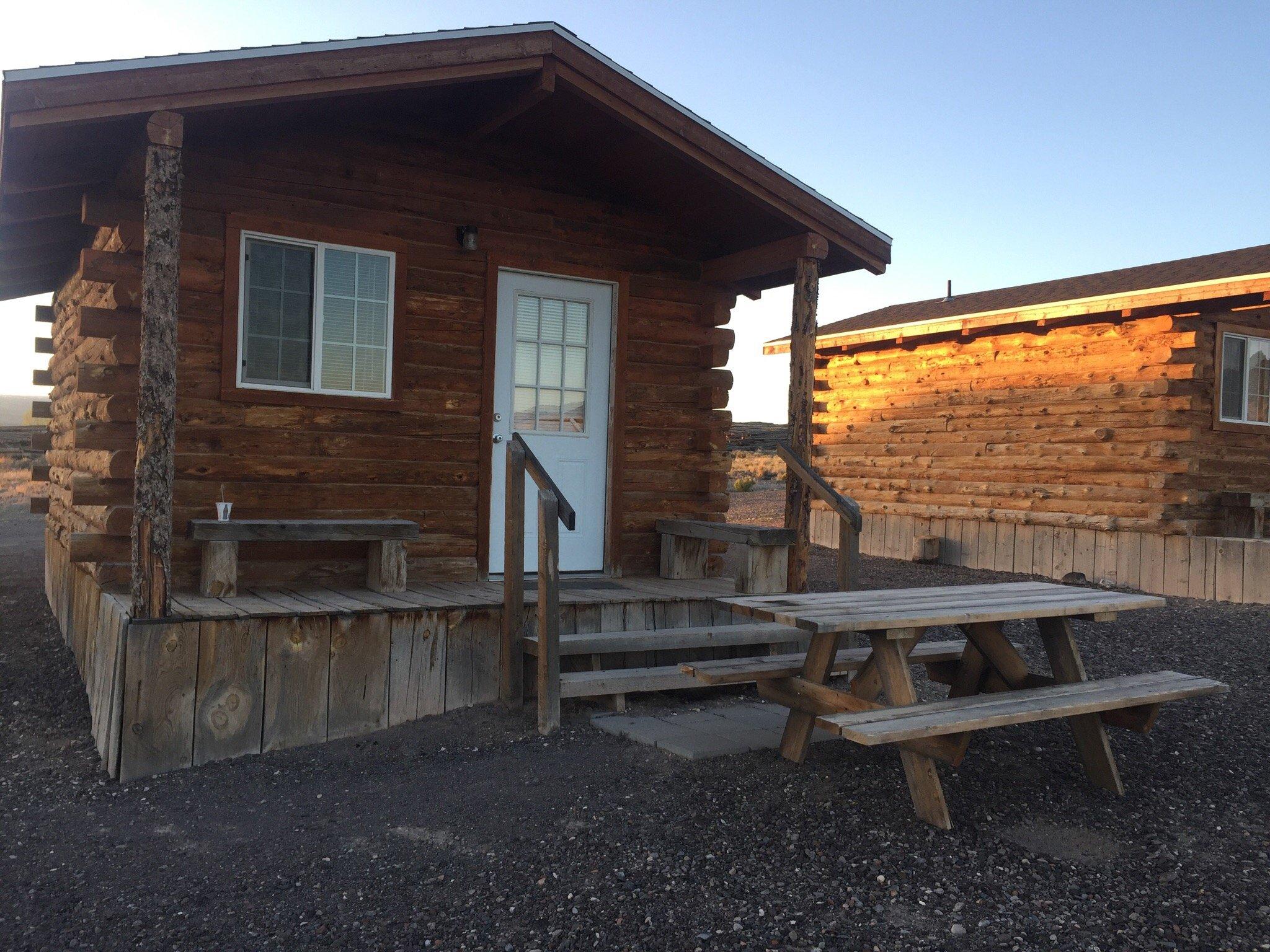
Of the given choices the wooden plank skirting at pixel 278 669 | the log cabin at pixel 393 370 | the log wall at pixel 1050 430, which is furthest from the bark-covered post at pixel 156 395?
the log wall at pixel 1050 430

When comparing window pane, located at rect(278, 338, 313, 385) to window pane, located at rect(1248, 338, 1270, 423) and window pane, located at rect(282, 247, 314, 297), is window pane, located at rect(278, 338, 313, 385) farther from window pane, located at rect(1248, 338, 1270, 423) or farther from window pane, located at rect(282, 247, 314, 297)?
window pane, located at rect(1248, 338, 1270, 423)

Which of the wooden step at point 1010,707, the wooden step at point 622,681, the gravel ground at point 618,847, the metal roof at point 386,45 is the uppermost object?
the metal roof at point 386,45

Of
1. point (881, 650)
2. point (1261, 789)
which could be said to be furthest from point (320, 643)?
point (1261, 789)

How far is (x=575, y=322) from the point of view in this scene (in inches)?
300

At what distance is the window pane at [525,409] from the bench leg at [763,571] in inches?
72.0

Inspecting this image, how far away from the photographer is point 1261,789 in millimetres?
4770

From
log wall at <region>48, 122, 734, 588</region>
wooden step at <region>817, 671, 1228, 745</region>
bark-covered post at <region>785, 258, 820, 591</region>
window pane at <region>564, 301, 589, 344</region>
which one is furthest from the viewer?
window pane at <region>564, 301, 589, 344</region>

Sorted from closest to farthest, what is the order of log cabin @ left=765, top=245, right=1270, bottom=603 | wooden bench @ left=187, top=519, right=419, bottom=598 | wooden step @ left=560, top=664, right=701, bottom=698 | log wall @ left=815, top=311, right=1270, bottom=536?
1. wooden step @ left=560, top=664, right=701, bottom=698
2. wooden bench @ left=187, top=519, right=419, bottom=598
3. log cabin @ left=765, top=245, right=1270, bottom=603
4. log wall @ left=815, top=311, right=1270, bottom=536

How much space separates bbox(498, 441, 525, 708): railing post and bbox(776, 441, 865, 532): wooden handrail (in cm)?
168

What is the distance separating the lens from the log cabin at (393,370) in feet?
16.7

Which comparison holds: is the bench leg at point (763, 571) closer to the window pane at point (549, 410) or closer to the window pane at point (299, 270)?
the window pane at point (549, 410)

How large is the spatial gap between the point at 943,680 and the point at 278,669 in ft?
11.6

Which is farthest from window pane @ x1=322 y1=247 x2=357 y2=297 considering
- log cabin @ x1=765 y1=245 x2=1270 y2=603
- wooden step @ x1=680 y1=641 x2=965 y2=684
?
log cabin @ x1=765 y1=245 x2=1270 y2=603

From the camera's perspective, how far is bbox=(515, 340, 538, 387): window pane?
7.42m
